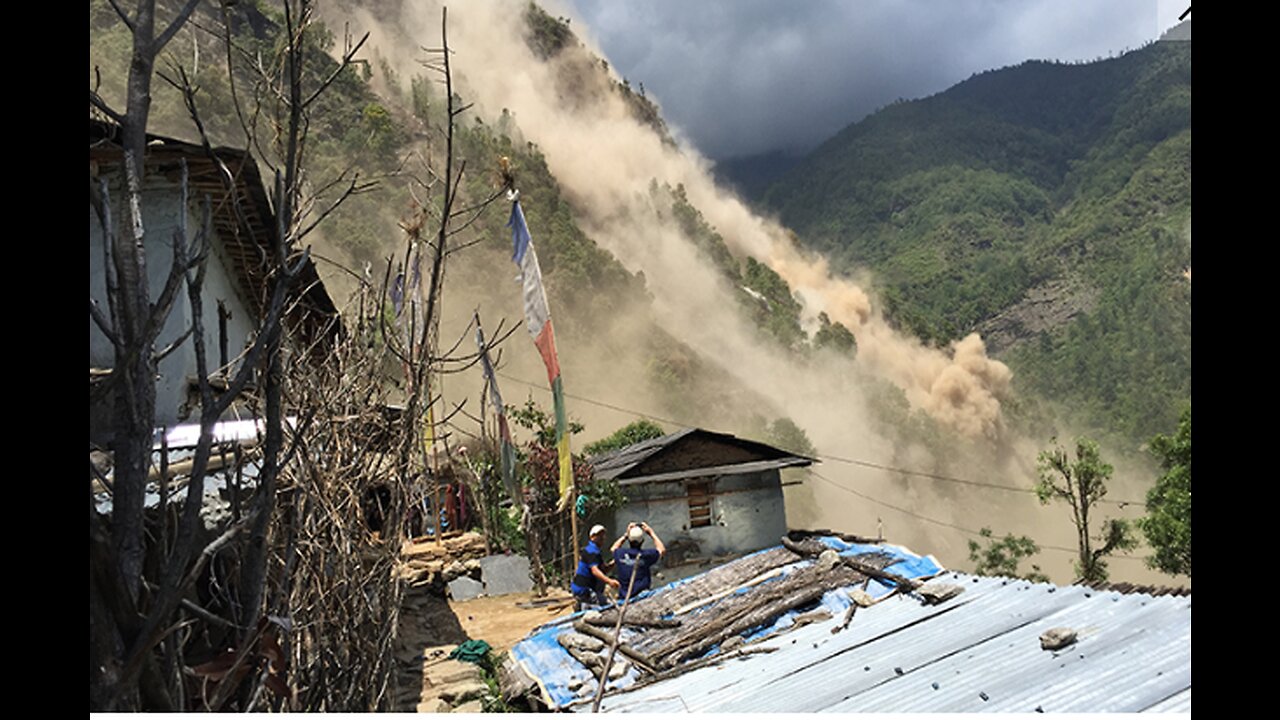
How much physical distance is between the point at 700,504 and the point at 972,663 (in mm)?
12033

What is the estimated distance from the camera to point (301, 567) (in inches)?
143

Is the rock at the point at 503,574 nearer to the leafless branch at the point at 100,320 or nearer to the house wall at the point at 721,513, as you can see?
the house wall at the point at 721,513

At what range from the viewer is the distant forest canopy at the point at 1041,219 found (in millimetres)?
71000

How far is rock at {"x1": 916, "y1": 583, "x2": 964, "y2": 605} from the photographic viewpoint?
7.48 metres

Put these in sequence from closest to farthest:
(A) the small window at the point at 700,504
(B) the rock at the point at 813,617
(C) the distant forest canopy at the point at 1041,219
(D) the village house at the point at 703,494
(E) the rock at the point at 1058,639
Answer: (E) the rock at the point at 1058,639 → (B) the rock at the point at 813,617 → (D) the village house at the point at 703,494 → (A) the small window at the point at 700,504 → (C) the distant forest canopy at the point at 1041,219

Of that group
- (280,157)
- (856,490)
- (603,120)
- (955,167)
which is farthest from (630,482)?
(955,167)

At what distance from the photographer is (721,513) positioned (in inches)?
701

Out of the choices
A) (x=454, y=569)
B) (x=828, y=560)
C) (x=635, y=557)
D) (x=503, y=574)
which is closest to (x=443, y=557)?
(x=454, y=569)

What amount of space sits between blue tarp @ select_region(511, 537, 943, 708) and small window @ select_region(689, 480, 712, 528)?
7718mm

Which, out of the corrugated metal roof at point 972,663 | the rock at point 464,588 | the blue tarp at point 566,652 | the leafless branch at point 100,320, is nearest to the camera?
the leafless branch at point 100,320

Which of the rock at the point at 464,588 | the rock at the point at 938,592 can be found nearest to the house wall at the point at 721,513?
the rock at the point at 464,588

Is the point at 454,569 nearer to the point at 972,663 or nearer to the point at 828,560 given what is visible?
the point at 828,560
